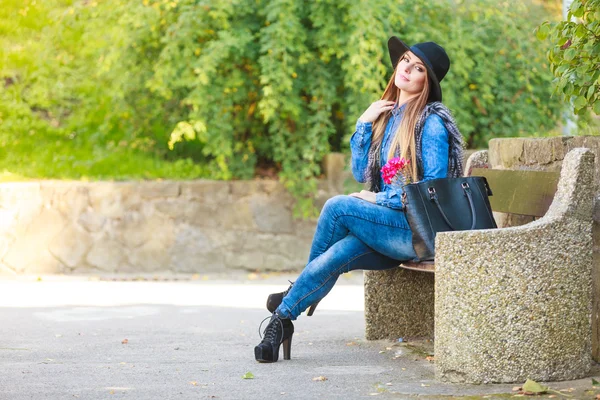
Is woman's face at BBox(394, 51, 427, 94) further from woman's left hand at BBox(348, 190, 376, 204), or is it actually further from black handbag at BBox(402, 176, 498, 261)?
black handbag at BBox(402, 176, 498, 261)

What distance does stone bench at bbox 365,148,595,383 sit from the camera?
4.32 meters

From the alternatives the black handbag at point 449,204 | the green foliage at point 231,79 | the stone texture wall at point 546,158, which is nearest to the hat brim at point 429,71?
the stone texture wall at point 546,158

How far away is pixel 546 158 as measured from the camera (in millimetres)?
5180

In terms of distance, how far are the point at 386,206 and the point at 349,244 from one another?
0.27 m

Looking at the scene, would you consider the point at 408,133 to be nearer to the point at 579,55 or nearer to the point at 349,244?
the point at 349,244

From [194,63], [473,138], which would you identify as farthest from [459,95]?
[194,63]

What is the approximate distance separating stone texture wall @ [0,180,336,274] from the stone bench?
687cm

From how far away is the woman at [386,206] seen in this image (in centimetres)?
498

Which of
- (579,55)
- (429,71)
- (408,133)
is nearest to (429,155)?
(408,133)

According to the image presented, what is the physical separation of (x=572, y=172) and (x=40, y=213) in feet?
24.9

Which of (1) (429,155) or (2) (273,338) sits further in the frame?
(2) (273,338)

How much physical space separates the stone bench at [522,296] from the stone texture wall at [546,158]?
11.8 inches

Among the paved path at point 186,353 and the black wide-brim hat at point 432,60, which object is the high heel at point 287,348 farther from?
the black wide-brim hat at point 432,60

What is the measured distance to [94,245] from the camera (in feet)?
36.0
